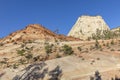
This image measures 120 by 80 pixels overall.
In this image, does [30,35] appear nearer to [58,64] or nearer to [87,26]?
[58,64]

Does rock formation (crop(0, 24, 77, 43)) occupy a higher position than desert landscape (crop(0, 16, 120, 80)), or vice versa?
rock formation (crop(0, 24, 77, 43))

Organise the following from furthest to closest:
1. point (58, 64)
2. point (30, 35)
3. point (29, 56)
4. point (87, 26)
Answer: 1. point (87, 26)
2. point (30, 35)
3. point (29, 56)
4. point (58, 64)

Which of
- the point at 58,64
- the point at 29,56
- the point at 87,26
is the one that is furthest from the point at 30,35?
the point at 87,26

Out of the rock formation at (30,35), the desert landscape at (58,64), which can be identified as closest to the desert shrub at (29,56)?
the desert landscape at (58,64)

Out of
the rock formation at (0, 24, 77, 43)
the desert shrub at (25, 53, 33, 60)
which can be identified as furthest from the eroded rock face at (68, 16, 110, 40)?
the desert shrub at (25, 53, 33, 60)

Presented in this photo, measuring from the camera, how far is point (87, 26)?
13138 centimetres

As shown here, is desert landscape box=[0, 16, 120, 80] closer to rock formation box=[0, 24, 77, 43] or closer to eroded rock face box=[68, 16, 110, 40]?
rock formation box=[0, 24, 77, 43]

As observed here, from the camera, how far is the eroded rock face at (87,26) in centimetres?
12875

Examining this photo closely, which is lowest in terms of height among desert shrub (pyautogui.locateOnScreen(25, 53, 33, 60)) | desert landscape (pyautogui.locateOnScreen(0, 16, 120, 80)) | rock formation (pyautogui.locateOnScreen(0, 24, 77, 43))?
desert landscape (pyautogui.locateOnScreen(0, 16, 120, 80))

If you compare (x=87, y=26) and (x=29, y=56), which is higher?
(x=87, y=26)

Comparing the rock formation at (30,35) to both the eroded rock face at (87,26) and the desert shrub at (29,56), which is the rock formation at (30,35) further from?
the eroded rock face at (87,26)

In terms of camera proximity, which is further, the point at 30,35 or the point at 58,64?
the point at 30,35

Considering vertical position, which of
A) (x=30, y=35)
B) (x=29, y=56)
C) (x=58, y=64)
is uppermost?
(x=30, y=35)

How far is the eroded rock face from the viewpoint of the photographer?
128750mm
